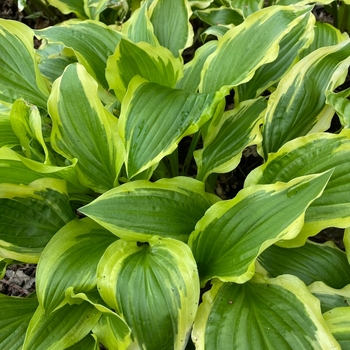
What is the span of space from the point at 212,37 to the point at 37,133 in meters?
1.05

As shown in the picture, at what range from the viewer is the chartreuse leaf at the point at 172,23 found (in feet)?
4.59

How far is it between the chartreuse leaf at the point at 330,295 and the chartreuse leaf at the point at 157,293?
32cm

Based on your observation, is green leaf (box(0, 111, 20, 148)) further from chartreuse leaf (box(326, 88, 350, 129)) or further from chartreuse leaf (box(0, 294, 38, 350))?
chartreuse leaf (box(326, 88, 350, 129))

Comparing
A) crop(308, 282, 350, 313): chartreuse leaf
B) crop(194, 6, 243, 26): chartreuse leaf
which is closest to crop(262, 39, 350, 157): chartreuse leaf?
crop(308, 282, 350, 313): chartreuse leaf

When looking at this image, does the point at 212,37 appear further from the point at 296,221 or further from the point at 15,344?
the point at 15,344

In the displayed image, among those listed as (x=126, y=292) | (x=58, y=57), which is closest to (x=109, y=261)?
(x=126, y=292)

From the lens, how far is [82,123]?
1115 millimetres

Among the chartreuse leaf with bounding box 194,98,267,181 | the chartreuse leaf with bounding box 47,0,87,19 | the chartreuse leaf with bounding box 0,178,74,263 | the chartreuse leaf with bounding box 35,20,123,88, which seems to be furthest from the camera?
the chartreuse leaf with bounding box 47,0,87,19

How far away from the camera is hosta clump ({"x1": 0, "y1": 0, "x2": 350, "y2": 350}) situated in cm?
89

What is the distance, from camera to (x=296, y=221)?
2.64 feet

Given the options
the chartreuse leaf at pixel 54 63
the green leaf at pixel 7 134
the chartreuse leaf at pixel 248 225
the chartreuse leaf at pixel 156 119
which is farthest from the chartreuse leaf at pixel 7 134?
the chartreuse leaf at pixel 248 225

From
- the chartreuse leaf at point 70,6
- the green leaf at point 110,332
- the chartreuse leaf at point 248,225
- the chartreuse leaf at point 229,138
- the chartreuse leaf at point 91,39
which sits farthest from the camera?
the chartreuse leaf at point 70,6

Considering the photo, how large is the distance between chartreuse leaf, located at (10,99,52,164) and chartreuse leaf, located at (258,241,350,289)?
Answer: 0.64 metres

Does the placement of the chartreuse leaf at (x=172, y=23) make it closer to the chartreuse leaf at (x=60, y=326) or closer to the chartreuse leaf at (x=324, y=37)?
the chartreuse leaf at (x=324, y=37)
